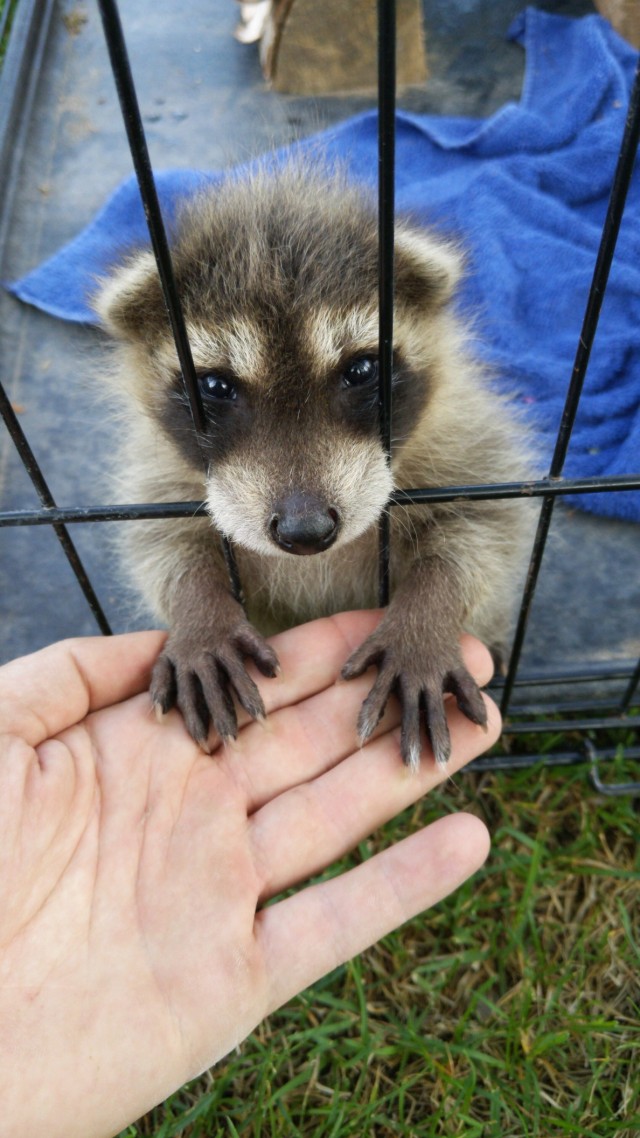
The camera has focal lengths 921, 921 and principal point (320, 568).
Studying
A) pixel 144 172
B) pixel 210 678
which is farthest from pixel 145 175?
pixel 210 678

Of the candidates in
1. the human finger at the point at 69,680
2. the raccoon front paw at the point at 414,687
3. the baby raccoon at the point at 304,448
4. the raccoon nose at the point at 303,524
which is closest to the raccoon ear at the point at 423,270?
the baby raccoon at the point at 304,448

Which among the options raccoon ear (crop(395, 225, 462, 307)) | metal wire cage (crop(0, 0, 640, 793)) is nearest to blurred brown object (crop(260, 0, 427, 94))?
raccoon ear (crop(395, 225, 462, 307))

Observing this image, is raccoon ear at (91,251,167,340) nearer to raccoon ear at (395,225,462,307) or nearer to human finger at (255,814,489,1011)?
raccoon ear at (395,225,462,307)

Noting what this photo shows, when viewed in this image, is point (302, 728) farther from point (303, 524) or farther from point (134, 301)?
point (134, 301)

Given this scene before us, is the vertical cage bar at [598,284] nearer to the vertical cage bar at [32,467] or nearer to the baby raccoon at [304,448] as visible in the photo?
the baby raccoon at [304,448]

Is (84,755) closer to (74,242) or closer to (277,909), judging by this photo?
(277,909)
